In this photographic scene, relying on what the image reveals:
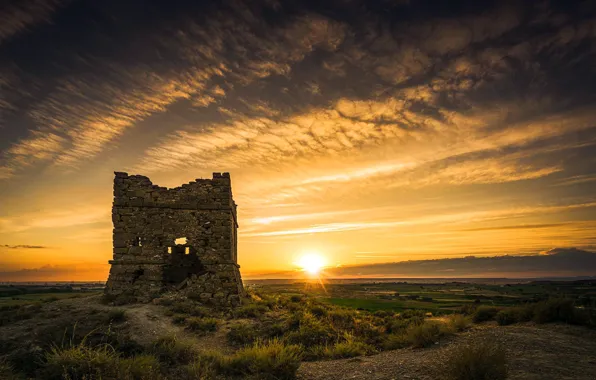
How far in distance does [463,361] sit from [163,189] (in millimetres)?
15560

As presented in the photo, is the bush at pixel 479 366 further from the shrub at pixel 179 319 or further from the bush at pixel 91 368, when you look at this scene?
the shrub at pixel 179 319

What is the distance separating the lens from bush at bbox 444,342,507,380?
608cm

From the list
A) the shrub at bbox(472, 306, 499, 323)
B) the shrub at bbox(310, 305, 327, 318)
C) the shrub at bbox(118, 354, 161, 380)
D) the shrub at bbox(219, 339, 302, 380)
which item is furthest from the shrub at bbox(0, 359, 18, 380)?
the shrub at bbox(472, 306, 499, 323)

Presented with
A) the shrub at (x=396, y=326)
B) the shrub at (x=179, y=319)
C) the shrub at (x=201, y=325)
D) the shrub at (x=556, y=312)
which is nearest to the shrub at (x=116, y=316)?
the shrub at (x=179, y=319)

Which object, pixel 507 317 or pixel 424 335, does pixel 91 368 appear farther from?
pixel 507 317

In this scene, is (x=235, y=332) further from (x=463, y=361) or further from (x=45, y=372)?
(x=463, y=361)

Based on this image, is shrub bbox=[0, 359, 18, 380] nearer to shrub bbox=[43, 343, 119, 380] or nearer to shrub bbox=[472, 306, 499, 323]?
shrub bbox=[43, 343, 119, 380]

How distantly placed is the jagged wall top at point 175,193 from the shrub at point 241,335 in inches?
282

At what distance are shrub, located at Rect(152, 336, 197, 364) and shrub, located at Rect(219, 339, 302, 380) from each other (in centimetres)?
145

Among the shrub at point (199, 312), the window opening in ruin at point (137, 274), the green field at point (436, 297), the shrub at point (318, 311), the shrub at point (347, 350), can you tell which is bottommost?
the green field at point (436, 297)

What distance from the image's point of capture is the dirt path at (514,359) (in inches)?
255

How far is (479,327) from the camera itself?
11.0m

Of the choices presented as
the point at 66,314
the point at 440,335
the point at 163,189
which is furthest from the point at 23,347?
the point at 440,335

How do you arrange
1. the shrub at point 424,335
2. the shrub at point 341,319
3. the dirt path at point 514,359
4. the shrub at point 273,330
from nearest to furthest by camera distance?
the dirt path at point 514,359 → the shrub at point 424,335 → the shrub at point 273,330 → the shrub at point 341,319
